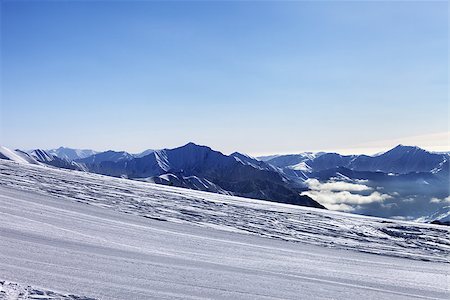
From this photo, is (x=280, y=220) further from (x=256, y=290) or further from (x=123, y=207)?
(x=256, y=290)

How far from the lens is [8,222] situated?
6242 millimetres

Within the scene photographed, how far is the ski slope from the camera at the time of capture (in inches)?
180

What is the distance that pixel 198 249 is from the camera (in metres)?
6.05

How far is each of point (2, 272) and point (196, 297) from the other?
213 centimetres

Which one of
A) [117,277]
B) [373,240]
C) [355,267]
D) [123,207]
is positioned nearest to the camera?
[117,277]

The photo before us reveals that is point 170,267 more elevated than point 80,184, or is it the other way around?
point 80,184

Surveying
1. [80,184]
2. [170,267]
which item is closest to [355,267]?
[170,267]

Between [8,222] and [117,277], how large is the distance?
272 centimetres

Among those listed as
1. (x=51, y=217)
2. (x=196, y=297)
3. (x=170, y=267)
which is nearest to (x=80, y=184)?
(x=51, y=217)

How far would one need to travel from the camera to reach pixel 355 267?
591cm

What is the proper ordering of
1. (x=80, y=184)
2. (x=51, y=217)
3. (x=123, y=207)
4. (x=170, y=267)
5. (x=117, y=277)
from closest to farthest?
(x=117, y=277)
(x=170, y=267)
(x=51, y=217)
(x=123, y=207)
(x=80, y=184)

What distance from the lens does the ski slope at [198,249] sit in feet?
15.0

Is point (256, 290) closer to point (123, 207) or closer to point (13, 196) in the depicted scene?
point (123, 207)

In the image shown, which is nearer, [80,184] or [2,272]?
[2,272]
